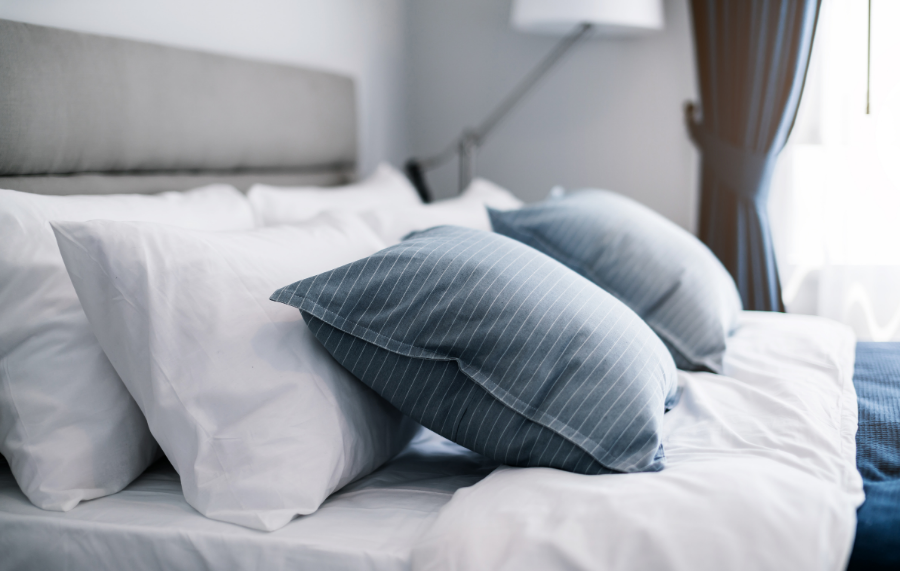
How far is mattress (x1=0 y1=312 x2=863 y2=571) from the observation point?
2.00ft

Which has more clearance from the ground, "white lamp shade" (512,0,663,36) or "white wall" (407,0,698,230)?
"white lamp shade" (512,0,663,36)

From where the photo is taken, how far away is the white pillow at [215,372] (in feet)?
2.50

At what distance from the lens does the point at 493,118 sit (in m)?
2.54

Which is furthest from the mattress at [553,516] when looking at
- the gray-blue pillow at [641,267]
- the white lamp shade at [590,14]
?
the white lamp shade at [590,14]

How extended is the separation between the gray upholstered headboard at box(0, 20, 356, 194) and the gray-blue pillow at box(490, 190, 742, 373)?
23.7 inches

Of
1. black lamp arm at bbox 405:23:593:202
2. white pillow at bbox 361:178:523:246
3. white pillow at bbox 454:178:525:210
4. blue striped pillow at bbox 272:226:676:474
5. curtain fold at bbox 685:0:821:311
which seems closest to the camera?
blue striped pillow at bbox 272:226:676:474

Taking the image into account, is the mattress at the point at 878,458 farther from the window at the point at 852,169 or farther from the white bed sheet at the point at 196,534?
the window at the point at 852,169

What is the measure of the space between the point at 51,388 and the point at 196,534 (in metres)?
0.27

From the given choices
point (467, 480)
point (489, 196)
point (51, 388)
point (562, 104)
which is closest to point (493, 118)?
point (562, 104)

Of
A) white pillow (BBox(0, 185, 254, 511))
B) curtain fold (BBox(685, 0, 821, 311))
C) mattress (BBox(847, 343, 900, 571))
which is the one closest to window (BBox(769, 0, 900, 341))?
curtain fold (BBox(685, 0, 821, 311))

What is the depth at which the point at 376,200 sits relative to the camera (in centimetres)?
166

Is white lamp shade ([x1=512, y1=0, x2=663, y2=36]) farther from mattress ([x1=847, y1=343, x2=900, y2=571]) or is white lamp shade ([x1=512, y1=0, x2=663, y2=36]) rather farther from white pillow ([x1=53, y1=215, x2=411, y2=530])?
white pillow ([x1=53, y1=215, x2=411, y2=530])

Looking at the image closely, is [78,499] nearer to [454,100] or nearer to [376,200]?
[376,200]

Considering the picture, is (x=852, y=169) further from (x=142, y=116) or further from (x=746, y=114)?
(x=142, y=116)
